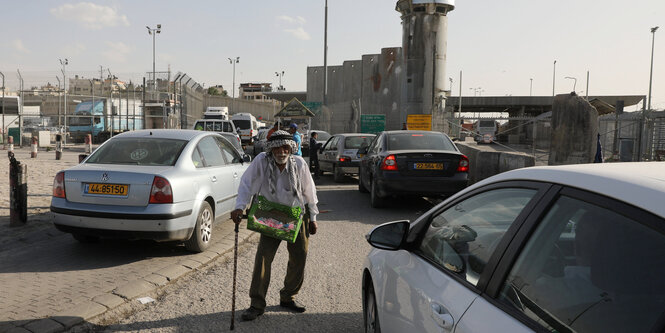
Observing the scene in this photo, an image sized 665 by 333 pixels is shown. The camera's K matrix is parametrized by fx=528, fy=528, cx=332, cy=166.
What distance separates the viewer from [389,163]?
992cm

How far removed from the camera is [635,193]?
1.49 metres

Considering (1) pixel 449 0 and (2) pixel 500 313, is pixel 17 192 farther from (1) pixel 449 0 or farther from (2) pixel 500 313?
(1) pixel 449 0

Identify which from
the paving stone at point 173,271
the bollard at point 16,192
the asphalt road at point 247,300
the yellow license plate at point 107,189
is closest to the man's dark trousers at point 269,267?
the asphalt road at point 247,300

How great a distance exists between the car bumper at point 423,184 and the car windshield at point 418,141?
928 mm

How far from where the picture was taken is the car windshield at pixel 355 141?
1546 cm

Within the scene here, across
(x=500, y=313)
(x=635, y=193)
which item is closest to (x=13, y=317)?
(x=500, y=313)

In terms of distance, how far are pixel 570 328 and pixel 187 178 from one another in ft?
17.4

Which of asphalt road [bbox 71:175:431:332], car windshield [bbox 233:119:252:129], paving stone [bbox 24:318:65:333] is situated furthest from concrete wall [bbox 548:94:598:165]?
car windshield [bbox 233:119:252:129]

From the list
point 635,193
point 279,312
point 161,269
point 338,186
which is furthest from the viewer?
point 338,186

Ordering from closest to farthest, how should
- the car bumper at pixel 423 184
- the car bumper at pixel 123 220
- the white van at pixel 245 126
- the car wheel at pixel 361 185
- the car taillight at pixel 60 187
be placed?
the car bumper at pixel 123 220
the car taillight at pixel 60 187
the car bumper at pixel 423 184
the car wheel at pixel 361 185
the white van at pixel 245 126

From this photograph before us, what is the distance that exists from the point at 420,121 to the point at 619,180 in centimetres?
2483

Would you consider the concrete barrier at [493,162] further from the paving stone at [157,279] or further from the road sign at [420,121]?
the road sign at [420,121]

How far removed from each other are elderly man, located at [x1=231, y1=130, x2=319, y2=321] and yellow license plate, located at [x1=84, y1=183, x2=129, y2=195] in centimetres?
205

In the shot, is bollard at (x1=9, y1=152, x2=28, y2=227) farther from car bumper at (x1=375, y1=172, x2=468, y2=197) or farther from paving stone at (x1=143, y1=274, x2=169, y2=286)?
car bumper at (x1=375, y1=172, x2=468, y2=197)
